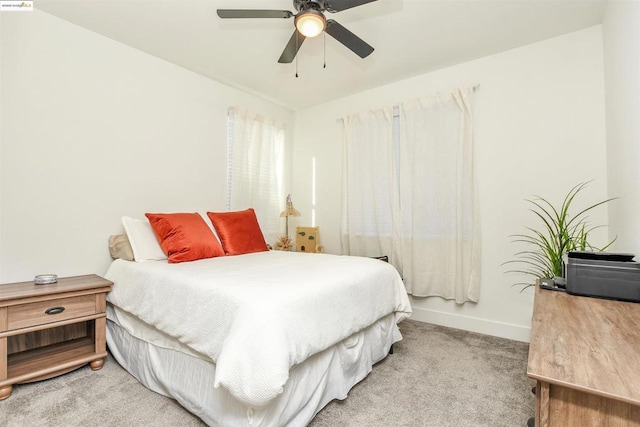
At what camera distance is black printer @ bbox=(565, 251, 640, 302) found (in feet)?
4.69

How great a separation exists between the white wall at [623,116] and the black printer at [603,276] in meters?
0.32

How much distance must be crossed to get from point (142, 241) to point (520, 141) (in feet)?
11.0

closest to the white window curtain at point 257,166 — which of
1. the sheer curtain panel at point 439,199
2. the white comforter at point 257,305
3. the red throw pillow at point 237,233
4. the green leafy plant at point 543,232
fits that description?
the red throw pillow at point 237,233

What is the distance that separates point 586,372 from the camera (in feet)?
2.56

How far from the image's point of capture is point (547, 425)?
2.84 ft

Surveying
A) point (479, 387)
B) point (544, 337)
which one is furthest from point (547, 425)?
point (479, 387)

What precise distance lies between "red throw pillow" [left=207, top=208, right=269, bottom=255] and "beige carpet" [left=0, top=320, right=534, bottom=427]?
1239mm

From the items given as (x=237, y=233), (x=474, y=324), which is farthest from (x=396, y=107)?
(x=474, y=324)

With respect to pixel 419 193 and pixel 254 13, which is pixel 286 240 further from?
pixel 254 13

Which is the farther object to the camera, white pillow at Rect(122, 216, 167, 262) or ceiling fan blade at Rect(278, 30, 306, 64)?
white pillow at Rect(122, 216, 167, 262)

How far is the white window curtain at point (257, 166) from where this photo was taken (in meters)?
3.57

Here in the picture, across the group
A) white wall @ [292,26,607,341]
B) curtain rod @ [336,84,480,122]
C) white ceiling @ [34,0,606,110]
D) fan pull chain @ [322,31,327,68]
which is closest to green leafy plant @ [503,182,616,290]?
white wall @ [292,26,607,341]

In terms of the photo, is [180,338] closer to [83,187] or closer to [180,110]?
[83,187]

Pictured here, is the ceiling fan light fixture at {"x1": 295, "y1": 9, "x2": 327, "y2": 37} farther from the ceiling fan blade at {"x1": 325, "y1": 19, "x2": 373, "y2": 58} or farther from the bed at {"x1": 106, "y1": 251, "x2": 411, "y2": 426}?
the bed at {"x1": 106, "y1": 251, "x2": 411, "y2": 426}
